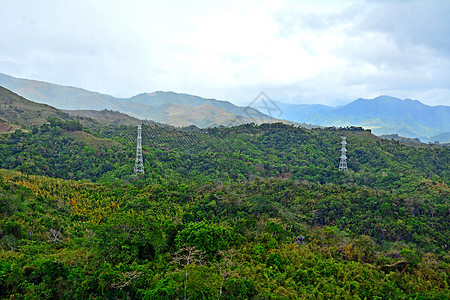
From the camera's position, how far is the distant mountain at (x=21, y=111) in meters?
62.5

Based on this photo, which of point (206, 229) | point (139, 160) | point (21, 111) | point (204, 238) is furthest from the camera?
point (21, 111)

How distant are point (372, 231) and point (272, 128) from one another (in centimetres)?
4757

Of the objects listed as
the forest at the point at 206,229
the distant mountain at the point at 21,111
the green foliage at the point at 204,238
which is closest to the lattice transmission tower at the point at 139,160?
the forest at the point at 206,229

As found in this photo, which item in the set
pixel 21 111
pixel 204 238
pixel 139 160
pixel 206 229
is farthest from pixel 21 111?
pixel 204 238

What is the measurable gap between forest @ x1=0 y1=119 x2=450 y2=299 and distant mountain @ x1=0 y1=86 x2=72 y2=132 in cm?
1885

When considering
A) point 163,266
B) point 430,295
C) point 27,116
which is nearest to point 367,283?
point 430,295

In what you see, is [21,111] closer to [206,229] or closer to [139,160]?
[139,160]

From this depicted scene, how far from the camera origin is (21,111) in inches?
2623

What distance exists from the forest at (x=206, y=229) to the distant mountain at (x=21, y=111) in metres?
18.9

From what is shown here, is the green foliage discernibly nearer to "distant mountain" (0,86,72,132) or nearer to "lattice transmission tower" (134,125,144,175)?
"lattice transmission tower" (134,125,144,175)

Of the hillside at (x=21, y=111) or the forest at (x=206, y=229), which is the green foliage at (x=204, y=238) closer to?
the forest at (x=206, y=229)

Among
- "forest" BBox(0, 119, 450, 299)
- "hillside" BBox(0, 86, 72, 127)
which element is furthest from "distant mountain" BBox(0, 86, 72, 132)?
"forest" BBox(0, 119, 450, 299)

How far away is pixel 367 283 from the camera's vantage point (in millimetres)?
12812

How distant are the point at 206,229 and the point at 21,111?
69.4 meters
